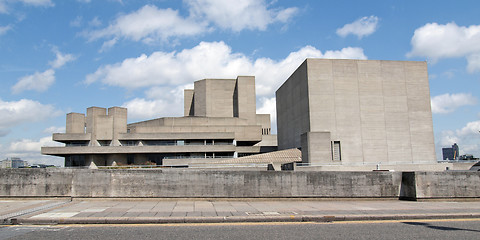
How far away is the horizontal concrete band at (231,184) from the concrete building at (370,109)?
131ft

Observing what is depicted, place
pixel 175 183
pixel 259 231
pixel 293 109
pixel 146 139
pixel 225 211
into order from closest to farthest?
1. pixel 259 231
2. pixel 225 211
3. pixel 175 183
4. pixel 293 109
5. pixel 146 139

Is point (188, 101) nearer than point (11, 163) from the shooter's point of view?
No

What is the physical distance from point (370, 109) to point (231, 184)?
155ft

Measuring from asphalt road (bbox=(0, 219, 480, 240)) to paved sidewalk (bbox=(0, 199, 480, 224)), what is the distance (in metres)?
0.52

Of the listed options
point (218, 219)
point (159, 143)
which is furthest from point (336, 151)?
point (218, 219)

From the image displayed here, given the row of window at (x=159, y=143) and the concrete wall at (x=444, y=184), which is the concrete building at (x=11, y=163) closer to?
the row of window at (x=159, y=143)

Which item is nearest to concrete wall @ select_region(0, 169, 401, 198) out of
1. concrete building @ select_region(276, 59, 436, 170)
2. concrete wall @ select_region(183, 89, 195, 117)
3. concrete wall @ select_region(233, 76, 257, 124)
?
concrete building @ select_region(276, 59, 436, 170)

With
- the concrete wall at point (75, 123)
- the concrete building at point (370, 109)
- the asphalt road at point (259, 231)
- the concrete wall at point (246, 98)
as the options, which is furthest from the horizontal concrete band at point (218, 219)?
the concrete wall at point (246, 98)

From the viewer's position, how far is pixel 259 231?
945cm

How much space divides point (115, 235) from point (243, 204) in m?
6.34

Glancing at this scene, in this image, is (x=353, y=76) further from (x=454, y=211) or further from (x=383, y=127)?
(x=454, y=211)

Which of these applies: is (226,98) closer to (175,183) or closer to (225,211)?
(175,183)

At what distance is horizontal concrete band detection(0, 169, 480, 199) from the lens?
1508 cm

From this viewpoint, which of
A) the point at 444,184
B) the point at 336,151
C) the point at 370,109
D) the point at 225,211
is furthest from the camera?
the point at 370,109
